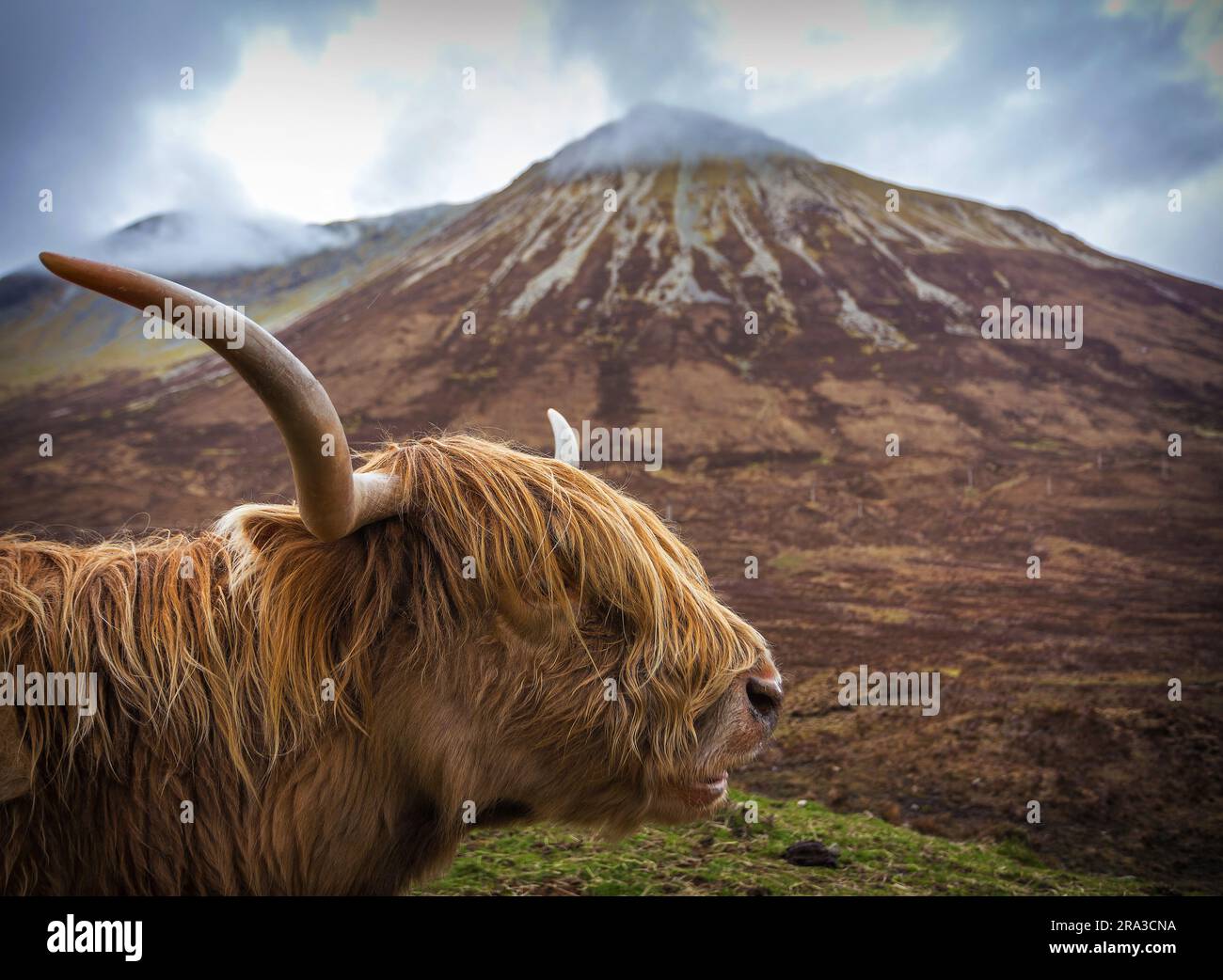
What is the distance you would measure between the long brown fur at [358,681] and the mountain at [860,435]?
2.22ft

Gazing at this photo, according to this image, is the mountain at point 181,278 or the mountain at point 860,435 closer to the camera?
the mountain at point 860,435

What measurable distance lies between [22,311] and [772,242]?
187ft

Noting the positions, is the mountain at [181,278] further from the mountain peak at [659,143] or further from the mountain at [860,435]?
the mountain peak at [659,143]

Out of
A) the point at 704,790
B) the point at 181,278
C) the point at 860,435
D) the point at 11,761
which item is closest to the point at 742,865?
the point at 704,790

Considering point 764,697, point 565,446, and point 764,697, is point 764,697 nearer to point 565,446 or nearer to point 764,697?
point 764,697

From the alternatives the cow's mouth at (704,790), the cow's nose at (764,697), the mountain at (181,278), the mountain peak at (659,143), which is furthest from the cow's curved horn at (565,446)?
the mountain peak at (659,143)

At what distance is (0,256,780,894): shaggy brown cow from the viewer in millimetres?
1869

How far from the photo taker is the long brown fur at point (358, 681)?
1.89 metres

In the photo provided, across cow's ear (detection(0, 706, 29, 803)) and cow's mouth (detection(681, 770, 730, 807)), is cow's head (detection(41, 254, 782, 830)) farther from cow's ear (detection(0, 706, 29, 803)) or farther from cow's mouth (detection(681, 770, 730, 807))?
cow's ear (detection(0, 706, 29, 803))

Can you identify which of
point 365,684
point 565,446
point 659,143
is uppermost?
point 659,143

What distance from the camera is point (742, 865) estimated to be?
4.25m

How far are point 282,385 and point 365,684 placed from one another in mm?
810
